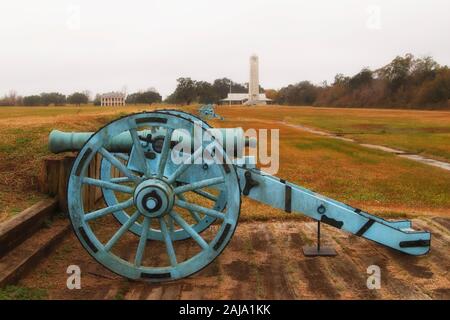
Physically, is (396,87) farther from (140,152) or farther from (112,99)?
(140,152)

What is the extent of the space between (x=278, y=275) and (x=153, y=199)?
1420 mm

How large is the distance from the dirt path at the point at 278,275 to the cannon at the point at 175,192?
201 mm

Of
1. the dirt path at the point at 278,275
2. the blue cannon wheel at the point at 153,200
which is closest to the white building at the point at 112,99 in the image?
the dirt path at the point at 278,275

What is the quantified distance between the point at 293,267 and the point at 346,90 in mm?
103441

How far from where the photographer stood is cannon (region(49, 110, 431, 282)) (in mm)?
4328

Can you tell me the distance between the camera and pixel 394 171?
13352 millimetres

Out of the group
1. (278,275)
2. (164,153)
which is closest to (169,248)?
(164,153)

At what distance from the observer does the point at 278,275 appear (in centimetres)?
483

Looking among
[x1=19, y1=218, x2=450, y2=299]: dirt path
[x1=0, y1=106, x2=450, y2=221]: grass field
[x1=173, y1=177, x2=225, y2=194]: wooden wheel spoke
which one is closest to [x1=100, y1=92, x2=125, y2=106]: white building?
[x1=0, y1=106, x2=450, y2=221]: grass field

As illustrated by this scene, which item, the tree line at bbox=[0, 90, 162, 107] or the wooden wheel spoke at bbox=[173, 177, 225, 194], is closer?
the wooden wheel spoke at bbox=[173, 177, 225, 194]
